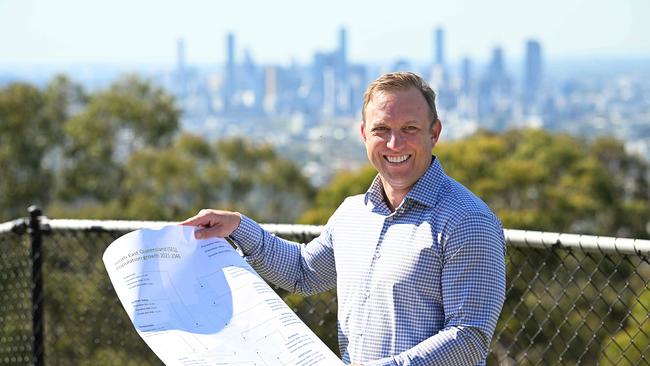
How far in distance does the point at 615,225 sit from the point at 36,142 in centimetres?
2189

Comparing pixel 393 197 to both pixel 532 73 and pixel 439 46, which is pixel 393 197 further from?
pixel 532 73

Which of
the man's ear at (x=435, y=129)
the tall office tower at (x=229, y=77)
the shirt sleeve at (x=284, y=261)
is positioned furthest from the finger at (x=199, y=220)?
the tall office tower at (x=229, y=77)

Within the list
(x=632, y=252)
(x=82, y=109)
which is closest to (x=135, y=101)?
(x=82, y=109)

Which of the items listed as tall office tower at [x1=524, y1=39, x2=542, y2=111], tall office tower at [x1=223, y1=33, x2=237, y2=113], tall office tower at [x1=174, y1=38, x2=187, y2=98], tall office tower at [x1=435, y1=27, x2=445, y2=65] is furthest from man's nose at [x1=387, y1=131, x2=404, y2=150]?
tall office tower at [x1=524, y1=39, x2=542, y2=111]

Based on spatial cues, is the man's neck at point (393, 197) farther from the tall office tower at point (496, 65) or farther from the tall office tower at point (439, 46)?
the tall office tower at point (496, 65)

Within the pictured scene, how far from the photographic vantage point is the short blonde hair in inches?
87.8

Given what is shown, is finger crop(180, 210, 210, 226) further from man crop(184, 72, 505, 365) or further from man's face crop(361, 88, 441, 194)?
man's face crop(361, 88, 441, 194)

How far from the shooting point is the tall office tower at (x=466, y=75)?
104000 millimetres

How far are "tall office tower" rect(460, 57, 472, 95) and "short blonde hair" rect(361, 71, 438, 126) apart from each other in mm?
101877

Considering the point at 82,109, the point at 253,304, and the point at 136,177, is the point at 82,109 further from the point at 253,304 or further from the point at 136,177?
the point at 253,304

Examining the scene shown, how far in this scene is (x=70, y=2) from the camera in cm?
12238

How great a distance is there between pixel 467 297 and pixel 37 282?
233cm

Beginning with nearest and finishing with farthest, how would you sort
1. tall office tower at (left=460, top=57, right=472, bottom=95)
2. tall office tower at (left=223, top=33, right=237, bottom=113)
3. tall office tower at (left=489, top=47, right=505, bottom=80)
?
tall office tower at (left=223, top=33, right=237, bottom=113) → tall office tower at (left=460, top=57, right=472, bottom=95) → tall office tower at (left=489, top=47, right=505, bottom=80)

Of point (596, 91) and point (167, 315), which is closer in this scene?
point (167, 315)
